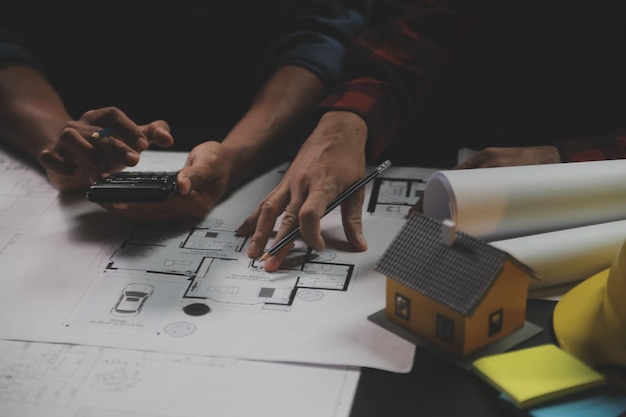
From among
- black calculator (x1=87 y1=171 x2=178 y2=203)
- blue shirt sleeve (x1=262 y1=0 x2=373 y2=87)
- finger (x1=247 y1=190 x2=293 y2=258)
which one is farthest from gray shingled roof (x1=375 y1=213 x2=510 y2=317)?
blue shirt sleeve (x1=262 y1=0 x2=373 y2=87)

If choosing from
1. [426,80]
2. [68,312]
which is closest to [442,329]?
[68,312]

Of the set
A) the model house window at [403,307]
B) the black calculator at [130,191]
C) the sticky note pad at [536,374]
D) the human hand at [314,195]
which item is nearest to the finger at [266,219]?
the human hand at [314,195]

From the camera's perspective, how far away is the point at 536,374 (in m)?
0.72

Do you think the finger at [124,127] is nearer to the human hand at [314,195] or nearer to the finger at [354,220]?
the human hand at [314,195]

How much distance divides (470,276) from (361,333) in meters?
0.14

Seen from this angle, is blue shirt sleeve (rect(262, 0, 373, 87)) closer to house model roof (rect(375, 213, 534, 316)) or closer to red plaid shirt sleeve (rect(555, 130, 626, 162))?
red plaid shirt sleeve (rect(555, 130, 626, 162))

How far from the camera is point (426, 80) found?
4.21 feet

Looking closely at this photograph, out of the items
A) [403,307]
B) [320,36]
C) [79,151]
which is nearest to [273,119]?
[320,36]

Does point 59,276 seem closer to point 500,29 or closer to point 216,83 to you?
point 216,83

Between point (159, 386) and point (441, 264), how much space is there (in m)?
0.29

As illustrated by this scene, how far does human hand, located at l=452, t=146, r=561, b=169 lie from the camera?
104 centimetres

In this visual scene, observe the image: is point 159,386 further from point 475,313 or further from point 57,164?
point 57,164

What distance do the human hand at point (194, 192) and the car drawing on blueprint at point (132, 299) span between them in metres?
0.16

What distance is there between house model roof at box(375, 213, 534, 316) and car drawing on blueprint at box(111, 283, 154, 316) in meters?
0.28
